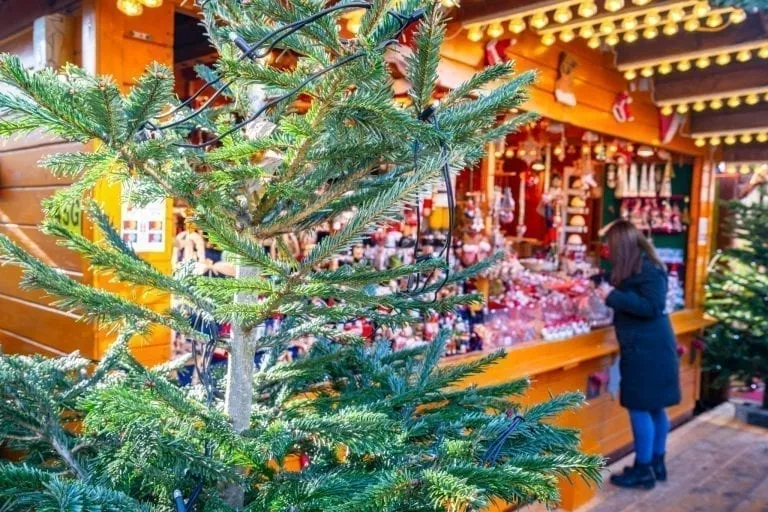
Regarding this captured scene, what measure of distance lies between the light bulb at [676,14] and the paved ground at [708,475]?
280 centimetres

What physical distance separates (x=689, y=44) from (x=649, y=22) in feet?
2.54

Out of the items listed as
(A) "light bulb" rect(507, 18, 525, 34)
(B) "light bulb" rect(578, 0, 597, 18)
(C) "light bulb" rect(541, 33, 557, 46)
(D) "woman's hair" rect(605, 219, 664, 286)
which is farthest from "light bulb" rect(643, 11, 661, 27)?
(D) "woman's hair" rect(605, 219, 664, 286)

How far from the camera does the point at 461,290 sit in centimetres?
378

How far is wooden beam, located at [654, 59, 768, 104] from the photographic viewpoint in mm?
4164

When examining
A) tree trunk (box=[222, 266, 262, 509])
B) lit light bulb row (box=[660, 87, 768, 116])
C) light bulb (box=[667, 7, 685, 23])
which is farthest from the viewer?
lit light bulb row (box=[660, 87, 768, 116])

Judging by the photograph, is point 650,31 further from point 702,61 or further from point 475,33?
point 475,33

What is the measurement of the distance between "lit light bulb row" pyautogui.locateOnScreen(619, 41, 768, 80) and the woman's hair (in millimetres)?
1056

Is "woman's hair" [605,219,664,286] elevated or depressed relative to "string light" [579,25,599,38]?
depressed

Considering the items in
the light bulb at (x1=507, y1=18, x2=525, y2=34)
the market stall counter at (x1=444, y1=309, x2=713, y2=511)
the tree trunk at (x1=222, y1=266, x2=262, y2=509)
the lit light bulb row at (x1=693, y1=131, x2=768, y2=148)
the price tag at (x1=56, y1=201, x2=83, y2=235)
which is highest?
the light bulb at (x1=507, y1=18, x2=525, y2=34)

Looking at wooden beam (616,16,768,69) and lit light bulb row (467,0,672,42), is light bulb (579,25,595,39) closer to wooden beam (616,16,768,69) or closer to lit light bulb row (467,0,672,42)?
lit light bulb row (467,0,672,42)

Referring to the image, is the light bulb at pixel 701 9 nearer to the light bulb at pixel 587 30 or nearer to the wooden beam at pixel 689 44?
the light bulb at pixel 587 30

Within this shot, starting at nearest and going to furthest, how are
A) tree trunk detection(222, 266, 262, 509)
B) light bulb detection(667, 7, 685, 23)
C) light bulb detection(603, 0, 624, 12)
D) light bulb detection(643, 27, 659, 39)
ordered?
tree trunk detection(222, 266, 262, 509)
light bulb detection(603, 0, 624, 12)
light bulb detection(667, 7, 685, 23)
light bulb detection(643, 27, 659, 39)

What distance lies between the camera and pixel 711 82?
4398 mm

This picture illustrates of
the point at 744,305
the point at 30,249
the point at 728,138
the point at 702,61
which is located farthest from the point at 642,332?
Result: the point at 30,249
